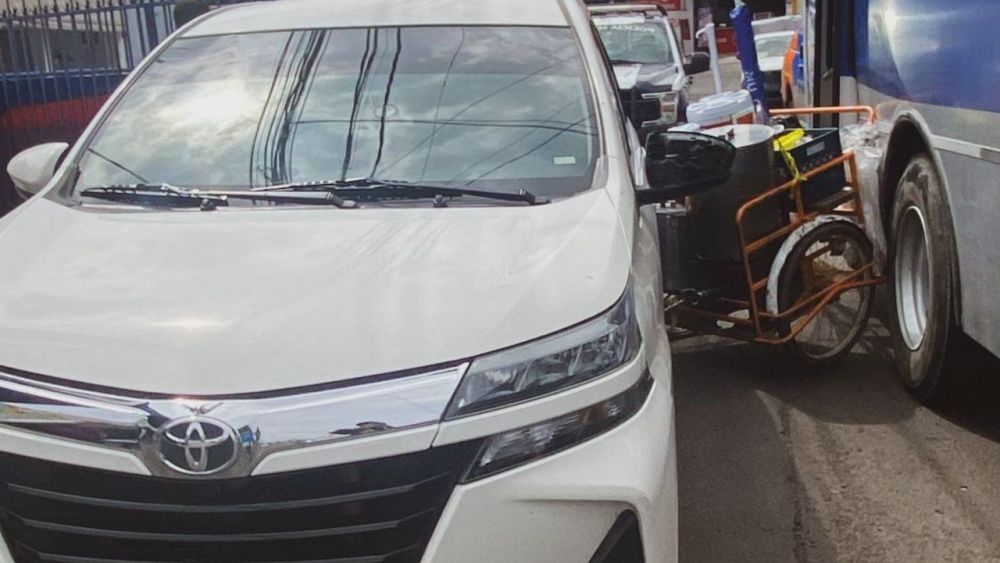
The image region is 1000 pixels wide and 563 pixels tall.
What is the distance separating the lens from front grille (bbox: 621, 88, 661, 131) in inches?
450

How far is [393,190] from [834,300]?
9.66 feet

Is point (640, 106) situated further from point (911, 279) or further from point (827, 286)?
point (911, 279)

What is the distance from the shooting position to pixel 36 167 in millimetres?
4102

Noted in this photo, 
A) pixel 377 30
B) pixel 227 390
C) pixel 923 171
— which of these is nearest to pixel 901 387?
pixel 923 171

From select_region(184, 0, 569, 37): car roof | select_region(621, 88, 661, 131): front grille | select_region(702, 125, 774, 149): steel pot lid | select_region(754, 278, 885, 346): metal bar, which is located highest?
select_region(184, 0, 569, 37): car roof

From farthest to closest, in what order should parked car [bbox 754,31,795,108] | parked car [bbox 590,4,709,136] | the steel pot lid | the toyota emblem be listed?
parked car [bbox 754,31,795,108], parked car [bbox 590,4,709,136], the steel pot lid, the toyota emblem

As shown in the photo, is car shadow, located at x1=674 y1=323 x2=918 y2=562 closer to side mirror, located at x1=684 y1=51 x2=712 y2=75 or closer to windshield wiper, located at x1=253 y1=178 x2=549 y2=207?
windshield wiper, located at x1=253 y1=178 x2=549 y2=207

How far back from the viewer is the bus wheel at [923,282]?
4.50 m

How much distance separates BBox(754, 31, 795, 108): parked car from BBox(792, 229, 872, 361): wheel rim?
30.3 ft

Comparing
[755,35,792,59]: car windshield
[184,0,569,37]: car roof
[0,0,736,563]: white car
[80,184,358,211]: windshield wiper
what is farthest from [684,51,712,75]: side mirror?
[80,184,358,211]: windshield wiper

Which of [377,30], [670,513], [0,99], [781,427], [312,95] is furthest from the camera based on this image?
[0,99]

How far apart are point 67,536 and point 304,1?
107 inches

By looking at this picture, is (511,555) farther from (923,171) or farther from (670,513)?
(923,171)

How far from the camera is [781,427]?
16.0 feet
